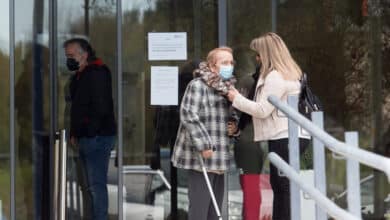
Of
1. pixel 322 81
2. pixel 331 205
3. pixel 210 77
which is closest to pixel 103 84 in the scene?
pixel 210 77

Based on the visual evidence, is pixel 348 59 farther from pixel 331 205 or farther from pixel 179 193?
pixel 331 205

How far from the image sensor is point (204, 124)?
635 cm

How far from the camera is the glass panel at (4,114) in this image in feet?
24.7

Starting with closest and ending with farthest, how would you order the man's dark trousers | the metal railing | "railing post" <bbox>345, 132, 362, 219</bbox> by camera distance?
the metal railing, "railing post" <bbox>345, 132, 362, 219</bbox>, the man's dark trousers

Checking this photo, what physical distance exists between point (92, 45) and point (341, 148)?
4.40m

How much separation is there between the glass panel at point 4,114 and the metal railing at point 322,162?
3348 mm

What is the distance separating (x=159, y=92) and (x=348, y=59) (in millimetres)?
1841

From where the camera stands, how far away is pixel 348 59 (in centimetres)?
797

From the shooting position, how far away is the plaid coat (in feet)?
20.6

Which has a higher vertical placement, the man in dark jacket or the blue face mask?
the blue face mask

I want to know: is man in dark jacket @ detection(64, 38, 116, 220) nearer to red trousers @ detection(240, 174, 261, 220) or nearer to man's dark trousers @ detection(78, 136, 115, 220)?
man's dark trousers @ detection(78, 136, 115, 220)

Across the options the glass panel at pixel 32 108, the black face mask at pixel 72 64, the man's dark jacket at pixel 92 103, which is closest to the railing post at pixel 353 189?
the man's dark jacket at pixel 92 103

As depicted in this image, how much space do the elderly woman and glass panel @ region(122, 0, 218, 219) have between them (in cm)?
126

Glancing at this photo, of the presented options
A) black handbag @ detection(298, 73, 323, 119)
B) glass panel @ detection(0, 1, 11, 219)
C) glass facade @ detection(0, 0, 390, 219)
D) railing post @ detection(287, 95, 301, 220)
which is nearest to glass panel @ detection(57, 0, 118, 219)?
glass facade @ detection(0, 0, 390, 219)
